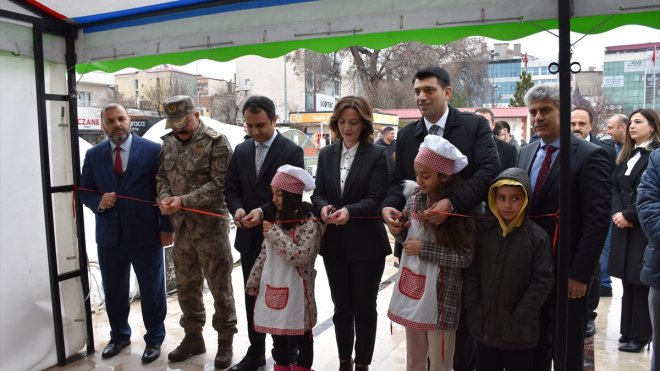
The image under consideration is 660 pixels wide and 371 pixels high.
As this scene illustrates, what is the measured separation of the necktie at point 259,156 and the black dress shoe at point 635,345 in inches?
123

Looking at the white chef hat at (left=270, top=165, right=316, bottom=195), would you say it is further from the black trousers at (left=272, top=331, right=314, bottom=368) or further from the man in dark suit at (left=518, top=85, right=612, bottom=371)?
the man in dark suit at (left=518, top=85, right=612, bottom=371)

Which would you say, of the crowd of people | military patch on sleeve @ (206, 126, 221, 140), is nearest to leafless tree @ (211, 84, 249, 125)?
the crowd of people

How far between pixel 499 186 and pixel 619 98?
45.3m

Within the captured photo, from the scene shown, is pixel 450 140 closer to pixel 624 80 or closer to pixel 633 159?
pixel 633 159

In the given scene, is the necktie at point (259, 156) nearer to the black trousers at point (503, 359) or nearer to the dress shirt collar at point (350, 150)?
the dress shirt collar at point (350, 150)

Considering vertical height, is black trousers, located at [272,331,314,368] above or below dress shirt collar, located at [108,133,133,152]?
below

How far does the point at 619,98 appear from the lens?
1612 inches

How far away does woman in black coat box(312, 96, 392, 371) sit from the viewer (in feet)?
9.93

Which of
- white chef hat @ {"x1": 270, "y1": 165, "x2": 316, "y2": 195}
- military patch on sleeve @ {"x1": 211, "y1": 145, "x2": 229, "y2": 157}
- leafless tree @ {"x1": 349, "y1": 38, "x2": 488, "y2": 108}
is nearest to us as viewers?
white chef hat @ {"x1": 270, "y1": 165, "x2": 316, "y2": 195}

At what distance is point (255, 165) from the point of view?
134 inches

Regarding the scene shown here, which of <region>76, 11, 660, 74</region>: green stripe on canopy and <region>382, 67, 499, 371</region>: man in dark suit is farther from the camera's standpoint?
<region>382, 67, 499, 371</region>: man in dark suit

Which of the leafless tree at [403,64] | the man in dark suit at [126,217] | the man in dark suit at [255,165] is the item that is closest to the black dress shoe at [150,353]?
the man in dark suit at [126,217]

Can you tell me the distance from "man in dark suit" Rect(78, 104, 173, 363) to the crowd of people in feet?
0.04

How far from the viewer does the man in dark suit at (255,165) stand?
11.0 ft
